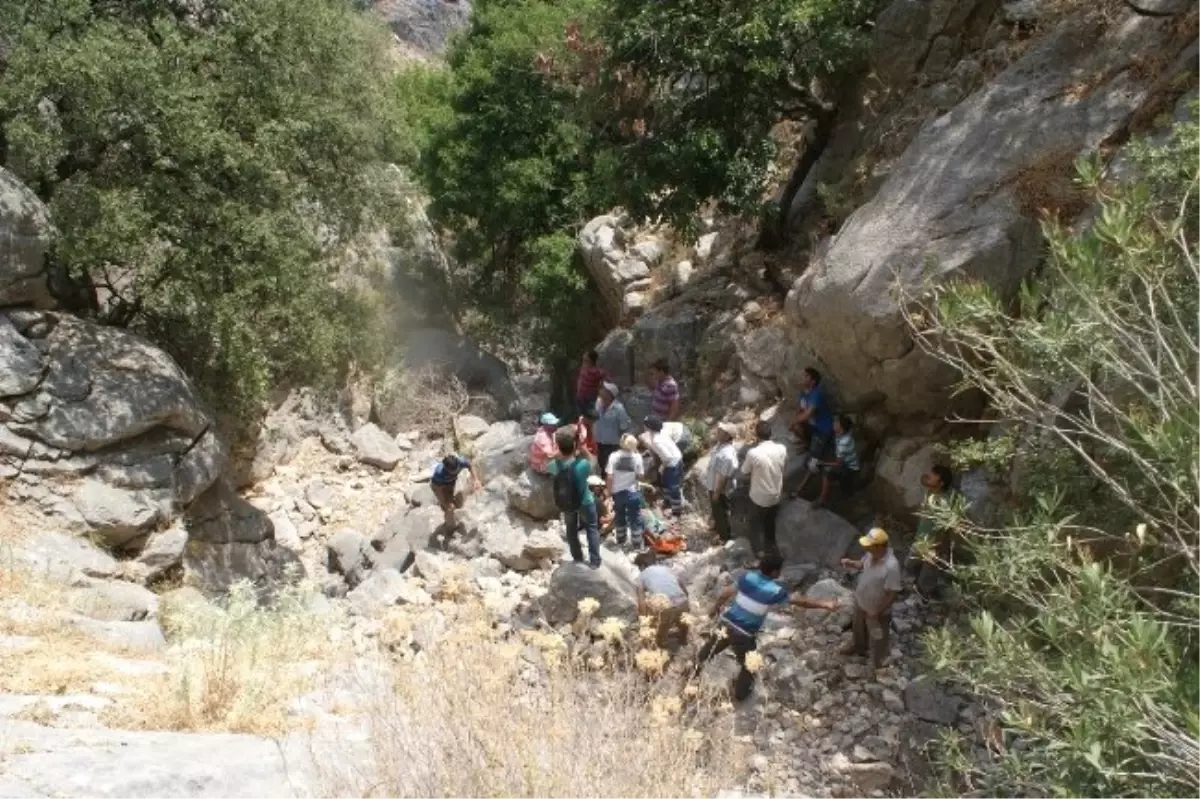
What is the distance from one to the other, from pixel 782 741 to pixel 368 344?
10182 mm

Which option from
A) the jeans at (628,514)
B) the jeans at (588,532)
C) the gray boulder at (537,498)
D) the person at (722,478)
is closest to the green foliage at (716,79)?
the gray boulder at (537,498)

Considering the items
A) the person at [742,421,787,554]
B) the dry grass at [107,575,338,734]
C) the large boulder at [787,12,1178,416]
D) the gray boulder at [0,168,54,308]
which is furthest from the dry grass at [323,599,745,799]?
the gray boulder at [0,168,54,308]

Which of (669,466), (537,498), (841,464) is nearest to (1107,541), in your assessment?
(841,464)

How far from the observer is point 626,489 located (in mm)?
10883

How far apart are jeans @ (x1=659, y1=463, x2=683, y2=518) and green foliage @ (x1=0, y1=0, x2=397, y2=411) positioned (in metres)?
5.13

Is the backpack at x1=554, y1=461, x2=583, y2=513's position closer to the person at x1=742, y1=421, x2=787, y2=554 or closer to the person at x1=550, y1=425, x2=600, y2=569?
the person at x1=550, y1=425, x2=600, y2=569

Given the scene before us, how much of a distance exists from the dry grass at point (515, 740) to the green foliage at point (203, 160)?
874cm

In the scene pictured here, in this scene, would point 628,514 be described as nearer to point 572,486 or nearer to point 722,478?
point 722,478

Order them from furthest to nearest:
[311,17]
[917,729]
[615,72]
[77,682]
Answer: [615,72] → [311,17] → [917,729] → [77,682]

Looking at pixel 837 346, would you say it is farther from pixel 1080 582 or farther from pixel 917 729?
pixel 1080 582

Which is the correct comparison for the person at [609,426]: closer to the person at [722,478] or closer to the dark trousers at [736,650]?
the person at [722,478]

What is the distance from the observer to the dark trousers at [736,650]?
7.62 m

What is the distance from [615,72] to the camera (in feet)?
47.4

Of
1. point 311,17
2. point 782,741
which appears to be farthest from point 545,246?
point 782,741
